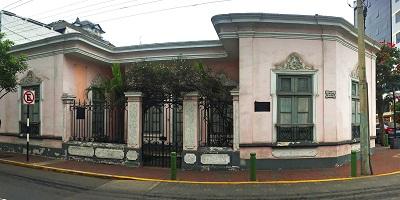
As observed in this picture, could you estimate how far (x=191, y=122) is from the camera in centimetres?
1350

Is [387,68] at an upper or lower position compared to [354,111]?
upper

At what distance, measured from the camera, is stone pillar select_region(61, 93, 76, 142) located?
1648 cm

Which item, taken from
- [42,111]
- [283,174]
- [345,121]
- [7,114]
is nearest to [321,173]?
[283,174]

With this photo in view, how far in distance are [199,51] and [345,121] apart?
7.33 metres

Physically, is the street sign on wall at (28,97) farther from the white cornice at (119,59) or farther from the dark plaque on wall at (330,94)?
the dark plaque on wall at (330,94)

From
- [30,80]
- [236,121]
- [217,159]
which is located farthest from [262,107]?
[30,80]

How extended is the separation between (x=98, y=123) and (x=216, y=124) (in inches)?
247

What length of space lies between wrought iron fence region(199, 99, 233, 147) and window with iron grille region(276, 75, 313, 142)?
171 centimetres

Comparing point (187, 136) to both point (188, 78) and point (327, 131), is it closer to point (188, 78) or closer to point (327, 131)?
point (188, 78)

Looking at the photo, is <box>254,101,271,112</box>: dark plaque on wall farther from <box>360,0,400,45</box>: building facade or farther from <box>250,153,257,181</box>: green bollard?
<box>360,0,400,45</box>: building facade

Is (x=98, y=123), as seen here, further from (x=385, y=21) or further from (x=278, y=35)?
(x=385, y=21)

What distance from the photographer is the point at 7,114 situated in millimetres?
19484

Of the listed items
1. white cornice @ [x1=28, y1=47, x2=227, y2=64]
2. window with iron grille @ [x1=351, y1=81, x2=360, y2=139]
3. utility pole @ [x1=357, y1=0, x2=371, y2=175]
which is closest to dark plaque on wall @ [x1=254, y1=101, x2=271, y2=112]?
utility pole @ [x1=357, y1=0, x2=371, y2=175]

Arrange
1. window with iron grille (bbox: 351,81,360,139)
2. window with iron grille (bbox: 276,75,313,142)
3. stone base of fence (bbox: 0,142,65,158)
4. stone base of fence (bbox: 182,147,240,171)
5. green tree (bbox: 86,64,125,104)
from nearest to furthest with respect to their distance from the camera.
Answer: stone base of fence (bbox: 182,147,240,171), window with iron grille (bbox: 276,75,313,142), window with iron grille (bbox: 351,81,360,139), green tree (bbox: 86,64,125,104), stone base of fence (bbox: 0,142,65,158)
